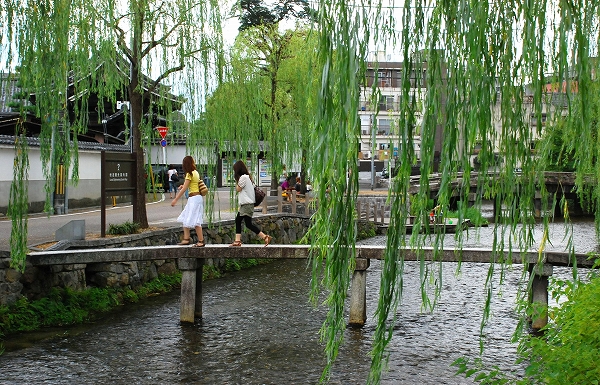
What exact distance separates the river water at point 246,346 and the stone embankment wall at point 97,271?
698 mm

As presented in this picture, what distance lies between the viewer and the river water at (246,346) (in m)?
7.84

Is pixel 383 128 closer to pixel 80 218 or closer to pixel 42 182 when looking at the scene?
pixel 42 182

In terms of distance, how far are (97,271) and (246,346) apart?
3750mm

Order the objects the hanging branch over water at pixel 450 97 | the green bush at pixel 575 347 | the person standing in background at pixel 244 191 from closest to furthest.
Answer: the hanging branch over water at pixel 450 97, the green bush at pixel 575 347, the person standing in background at pixel 244 191

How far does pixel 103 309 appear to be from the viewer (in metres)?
11.1

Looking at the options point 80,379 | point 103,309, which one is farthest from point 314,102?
point 103,309

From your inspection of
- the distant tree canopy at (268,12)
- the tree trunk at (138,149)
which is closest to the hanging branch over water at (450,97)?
the tree trunk at (138,149)

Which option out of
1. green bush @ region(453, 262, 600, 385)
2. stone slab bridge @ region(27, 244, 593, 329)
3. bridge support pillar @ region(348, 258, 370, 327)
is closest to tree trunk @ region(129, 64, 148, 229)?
stone slab bridge @ region(27, 244, 593, 329)

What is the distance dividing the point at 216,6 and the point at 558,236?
525 inches

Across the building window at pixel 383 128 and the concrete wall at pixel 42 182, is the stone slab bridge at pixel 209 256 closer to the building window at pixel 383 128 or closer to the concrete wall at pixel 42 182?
the building window at pixel 383 128

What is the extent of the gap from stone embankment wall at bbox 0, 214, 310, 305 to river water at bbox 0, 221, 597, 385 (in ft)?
2.29

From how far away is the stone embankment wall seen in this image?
32.0 feet

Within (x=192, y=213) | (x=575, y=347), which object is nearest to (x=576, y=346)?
(x=575, y=347)

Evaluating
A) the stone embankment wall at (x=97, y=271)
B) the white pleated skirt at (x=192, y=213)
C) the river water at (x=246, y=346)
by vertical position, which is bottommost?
the river water at (x=246, y=346)
